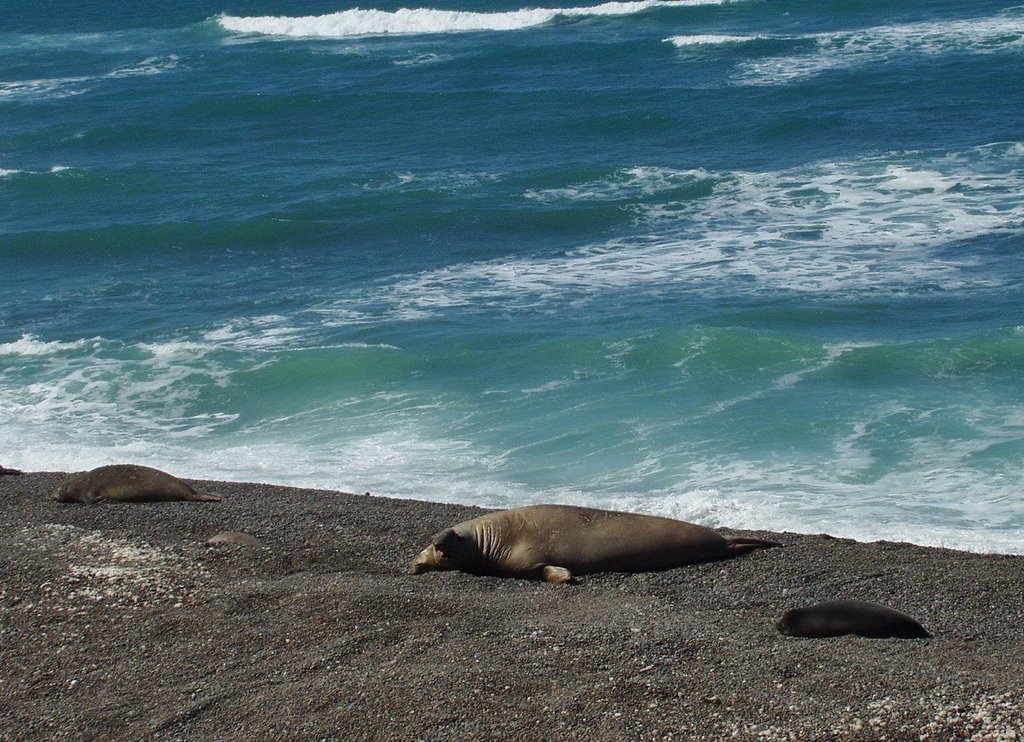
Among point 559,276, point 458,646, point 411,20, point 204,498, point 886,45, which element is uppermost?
point 411,20

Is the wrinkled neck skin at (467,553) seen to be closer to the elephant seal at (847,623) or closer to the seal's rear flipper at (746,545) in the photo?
the seal's rear flipper at (746,545)

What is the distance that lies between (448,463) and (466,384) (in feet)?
8.86

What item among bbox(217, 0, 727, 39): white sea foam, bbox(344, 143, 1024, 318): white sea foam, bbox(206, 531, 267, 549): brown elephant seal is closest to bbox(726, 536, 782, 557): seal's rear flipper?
bbox(206, 531, 267, 549): brown elephant seal

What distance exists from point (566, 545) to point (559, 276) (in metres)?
12.2

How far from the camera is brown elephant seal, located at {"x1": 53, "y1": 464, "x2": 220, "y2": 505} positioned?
10.6 metres

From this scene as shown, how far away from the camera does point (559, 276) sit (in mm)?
20609

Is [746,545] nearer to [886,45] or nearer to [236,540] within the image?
[236,540]

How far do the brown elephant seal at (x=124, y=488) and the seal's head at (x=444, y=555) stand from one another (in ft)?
9.21

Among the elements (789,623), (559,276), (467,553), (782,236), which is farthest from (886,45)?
(789,623)

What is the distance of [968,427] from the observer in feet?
46.1

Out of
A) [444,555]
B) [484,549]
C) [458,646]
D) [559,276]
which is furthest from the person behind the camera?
[559,276]

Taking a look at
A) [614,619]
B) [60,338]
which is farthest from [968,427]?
[60,338]

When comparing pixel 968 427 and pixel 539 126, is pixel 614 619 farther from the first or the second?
pixel 539 126

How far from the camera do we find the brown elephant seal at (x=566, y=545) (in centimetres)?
859
